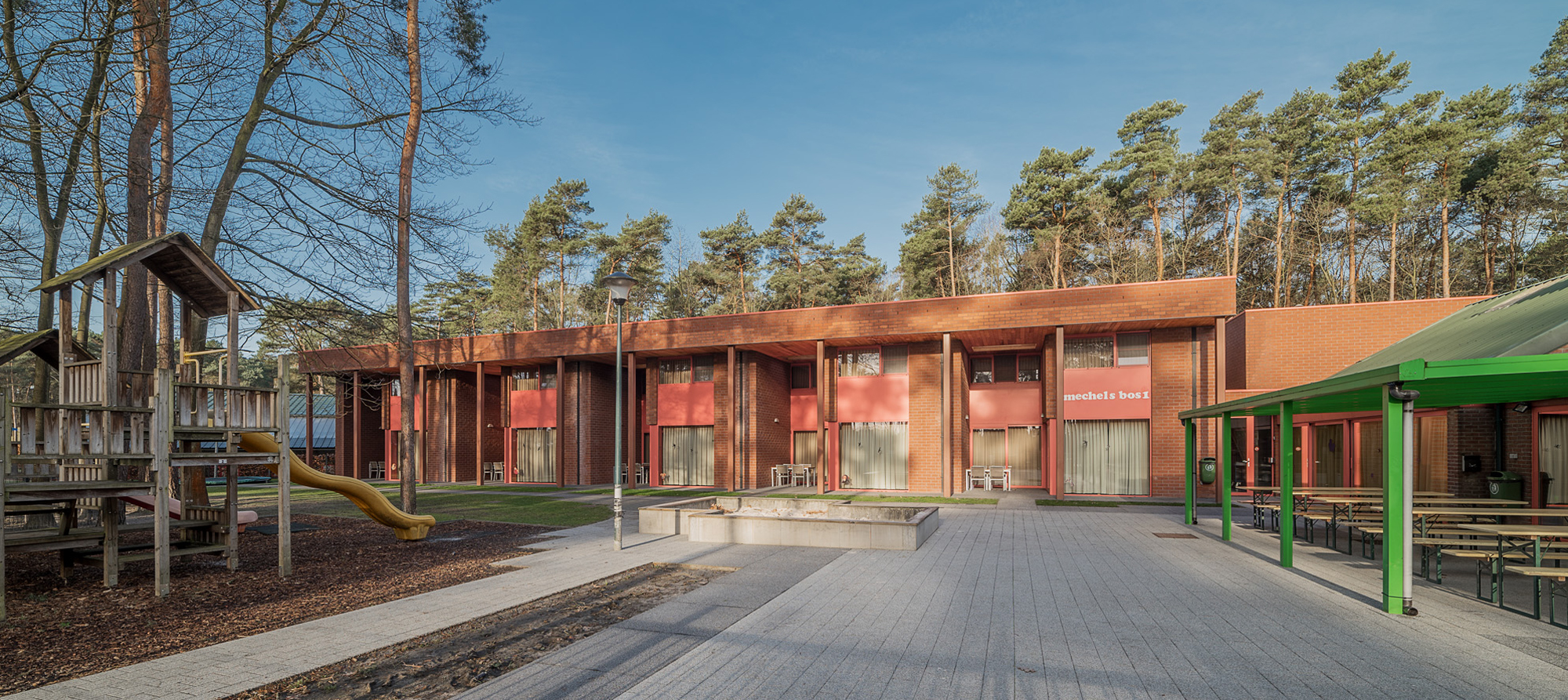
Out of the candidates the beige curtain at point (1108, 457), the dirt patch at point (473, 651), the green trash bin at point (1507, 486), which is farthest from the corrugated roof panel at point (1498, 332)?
the dirt patch at point (473, 651)

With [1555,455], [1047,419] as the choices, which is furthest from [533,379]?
[1555,455]

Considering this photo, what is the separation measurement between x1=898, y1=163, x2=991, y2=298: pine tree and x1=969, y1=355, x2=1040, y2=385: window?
42.4ft

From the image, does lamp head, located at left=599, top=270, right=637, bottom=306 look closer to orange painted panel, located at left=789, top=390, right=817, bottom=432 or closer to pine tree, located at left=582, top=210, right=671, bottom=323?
orange painted panel, located at left=789, top=390, right=817, bottom=432

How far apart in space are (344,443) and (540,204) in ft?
52.6

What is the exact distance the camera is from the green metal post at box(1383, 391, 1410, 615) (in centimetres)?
659

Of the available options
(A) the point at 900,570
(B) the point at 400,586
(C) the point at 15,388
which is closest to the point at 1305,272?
(A) the point at 900,570

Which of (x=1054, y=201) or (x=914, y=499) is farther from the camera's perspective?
(x=1054, y=201)

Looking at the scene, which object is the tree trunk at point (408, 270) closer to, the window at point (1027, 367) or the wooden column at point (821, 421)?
the wooden column at point (821, 421)

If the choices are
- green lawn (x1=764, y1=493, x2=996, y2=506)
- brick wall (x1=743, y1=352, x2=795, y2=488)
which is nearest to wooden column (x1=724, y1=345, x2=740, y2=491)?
brick wall (x1=743, y1=352, x2=795, y2=488)

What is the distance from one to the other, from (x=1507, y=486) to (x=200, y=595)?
66.7 ft

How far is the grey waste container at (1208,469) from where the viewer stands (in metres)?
18.0

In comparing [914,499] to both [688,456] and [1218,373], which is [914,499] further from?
[688,456]

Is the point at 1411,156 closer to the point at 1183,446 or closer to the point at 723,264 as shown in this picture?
the point at 1183,446

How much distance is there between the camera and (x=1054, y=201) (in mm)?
31891
